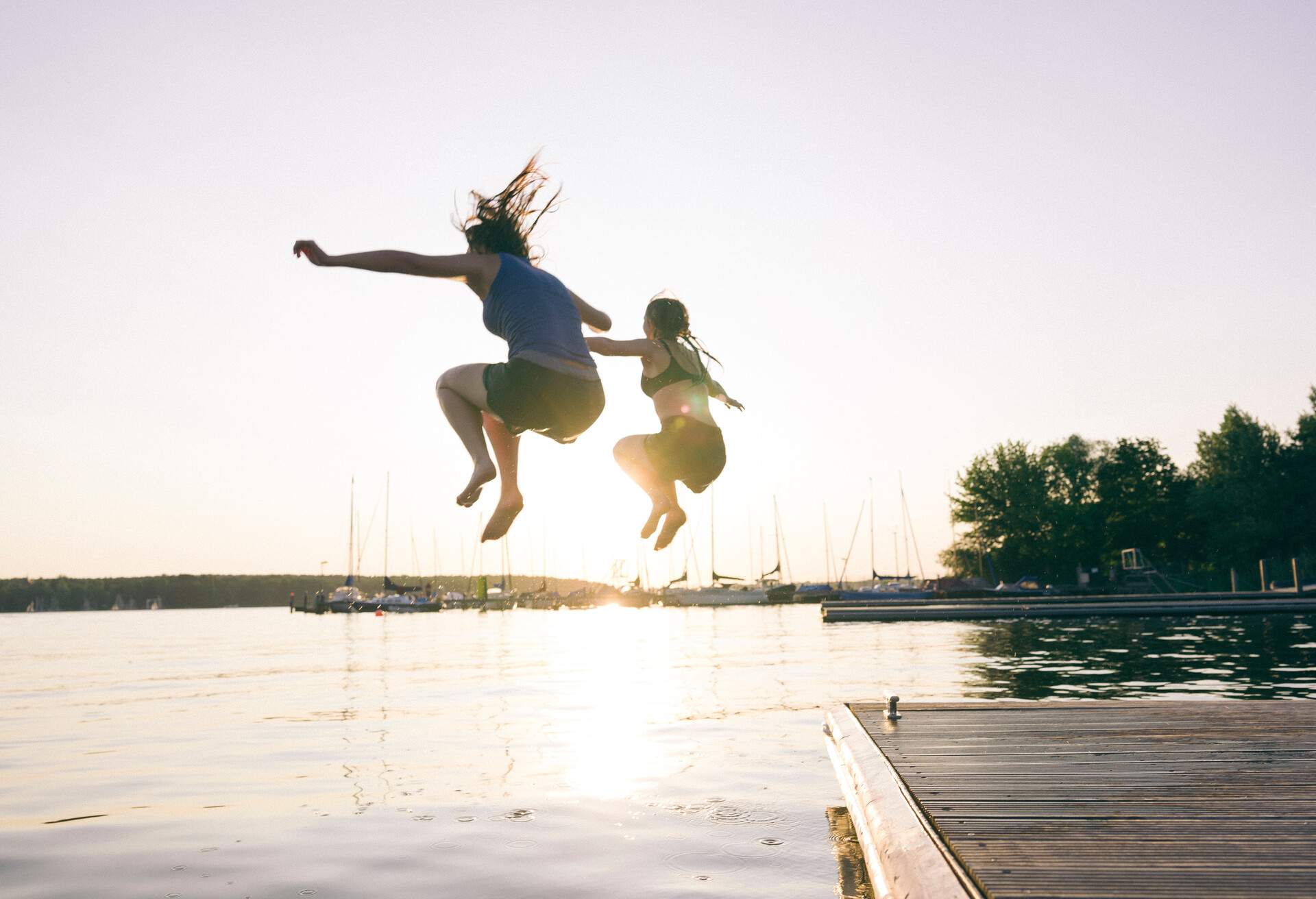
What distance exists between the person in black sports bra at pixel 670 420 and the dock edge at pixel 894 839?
90.4 inches

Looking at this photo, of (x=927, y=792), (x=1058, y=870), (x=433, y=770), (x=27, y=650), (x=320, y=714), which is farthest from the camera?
(x=27, y=650)

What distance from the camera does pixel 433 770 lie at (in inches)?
659

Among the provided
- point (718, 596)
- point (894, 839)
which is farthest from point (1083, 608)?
point (718, 596)

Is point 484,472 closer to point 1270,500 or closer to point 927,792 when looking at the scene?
point 927,792

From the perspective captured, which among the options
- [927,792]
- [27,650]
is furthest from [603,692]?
[27,650]

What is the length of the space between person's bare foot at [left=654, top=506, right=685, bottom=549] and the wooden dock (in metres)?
2.26

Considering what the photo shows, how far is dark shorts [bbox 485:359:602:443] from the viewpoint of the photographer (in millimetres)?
4543

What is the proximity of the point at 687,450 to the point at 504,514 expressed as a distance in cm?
105

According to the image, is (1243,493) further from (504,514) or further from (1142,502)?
(504,514)

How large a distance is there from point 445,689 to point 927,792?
26.1 meters

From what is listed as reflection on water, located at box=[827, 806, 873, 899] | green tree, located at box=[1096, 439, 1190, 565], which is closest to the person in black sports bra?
reflection on water, located at box=[827, 806, 873, 899]

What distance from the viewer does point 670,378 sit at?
206 inches

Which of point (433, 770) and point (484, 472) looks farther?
point (433, 770)

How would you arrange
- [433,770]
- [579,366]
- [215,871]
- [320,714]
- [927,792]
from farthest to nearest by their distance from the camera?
[320,714] < [433,770] < [215,871] < [927,792] < [579,366]
